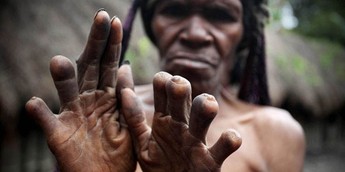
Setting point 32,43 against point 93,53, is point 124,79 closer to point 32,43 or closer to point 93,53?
point 93,53

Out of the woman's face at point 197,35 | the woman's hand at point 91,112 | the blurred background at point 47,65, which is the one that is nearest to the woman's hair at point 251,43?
the woman's face at point 197,35

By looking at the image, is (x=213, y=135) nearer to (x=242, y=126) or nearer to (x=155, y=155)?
(x=242, y=126)

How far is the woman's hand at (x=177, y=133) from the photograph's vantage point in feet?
3.05

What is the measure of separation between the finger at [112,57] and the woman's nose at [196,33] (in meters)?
0.40

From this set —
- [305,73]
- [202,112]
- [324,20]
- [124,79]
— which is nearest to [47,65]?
[124,79]

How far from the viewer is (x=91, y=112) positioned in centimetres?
119

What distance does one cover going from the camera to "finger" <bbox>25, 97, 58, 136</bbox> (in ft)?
3.61

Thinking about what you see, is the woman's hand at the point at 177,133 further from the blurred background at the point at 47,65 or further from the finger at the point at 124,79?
the blurred background at the point at 47,65

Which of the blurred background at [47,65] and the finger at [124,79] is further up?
the finger at [124,79]

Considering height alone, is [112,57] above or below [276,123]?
above

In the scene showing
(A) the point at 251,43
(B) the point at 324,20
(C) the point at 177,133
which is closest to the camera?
(C) the point at 177,133

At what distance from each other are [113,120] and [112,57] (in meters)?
0.20

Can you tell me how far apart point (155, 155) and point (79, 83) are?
1.06 ft

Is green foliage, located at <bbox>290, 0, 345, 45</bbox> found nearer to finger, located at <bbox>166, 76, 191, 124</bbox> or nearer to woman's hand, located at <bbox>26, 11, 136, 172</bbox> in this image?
woman's hand, located at <bbox>26, 11, 136, 172</bbox>
